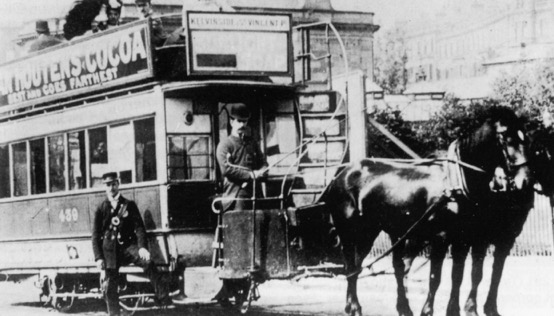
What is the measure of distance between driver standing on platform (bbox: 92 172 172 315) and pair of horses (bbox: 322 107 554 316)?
204 centimetres

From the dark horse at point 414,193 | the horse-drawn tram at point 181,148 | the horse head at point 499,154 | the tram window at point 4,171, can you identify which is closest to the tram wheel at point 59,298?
the horse-drawn tram at point 181,148

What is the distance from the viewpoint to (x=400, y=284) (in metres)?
8.19

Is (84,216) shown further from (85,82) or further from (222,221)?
(222,221)

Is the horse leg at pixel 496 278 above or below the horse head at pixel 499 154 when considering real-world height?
below

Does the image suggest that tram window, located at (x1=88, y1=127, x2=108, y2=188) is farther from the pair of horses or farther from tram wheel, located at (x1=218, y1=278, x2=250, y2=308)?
the pair of horses

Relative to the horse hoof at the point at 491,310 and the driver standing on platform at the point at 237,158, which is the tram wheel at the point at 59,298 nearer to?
the driver standing on platform at the point at 237,158

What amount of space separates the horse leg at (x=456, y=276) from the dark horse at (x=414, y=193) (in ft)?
0.33

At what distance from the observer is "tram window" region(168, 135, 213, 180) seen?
8727mm

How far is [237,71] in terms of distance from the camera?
881 centimetres

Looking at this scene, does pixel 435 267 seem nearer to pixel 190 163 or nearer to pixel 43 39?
pixel 190 163

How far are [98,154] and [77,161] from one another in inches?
18.2

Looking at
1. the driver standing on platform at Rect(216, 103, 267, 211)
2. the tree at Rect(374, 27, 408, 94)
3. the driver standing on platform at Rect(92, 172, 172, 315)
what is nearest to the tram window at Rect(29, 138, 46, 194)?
the driver standing on platform at Rect(92, 172, 172, 315)

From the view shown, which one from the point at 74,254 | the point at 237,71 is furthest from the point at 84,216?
the point at 237,71

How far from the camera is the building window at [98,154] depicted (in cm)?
971
